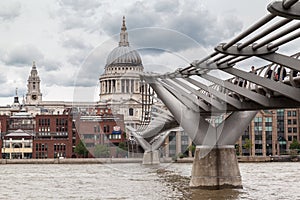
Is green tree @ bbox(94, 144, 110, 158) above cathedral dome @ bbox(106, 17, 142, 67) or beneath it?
beneath

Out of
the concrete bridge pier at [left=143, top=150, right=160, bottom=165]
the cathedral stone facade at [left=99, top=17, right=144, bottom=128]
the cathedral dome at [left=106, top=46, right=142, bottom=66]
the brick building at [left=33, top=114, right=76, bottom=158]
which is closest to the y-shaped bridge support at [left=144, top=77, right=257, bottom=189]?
the cathedral dome at [left=106, top=46, right=142, bottom=66]

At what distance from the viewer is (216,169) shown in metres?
30.7

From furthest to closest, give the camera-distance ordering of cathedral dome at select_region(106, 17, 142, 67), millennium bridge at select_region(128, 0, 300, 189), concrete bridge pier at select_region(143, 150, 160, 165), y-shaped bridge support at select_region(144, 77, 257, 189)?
concrete bridge pier at select_region(143, 150, 160, 165)
y-shaped bridge support at select_region(144, 77, 257, 189)
cathedral dome at select_region(106, 17, 142, 67)
millennium bridge at select_region(128, 0, 300, 189)

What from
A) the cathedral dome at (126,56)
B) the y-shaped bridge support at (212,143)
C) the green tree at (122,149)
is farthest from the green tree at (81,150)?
the y-shaped bridge support at (212,143)

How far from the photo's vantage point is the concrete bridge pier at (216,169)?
100 feet

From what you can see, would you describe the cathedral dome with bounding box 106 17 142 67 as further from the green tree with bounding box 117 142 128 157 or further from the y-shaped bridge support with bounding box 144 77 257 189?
the green tree with bounding box 117 142 128 157

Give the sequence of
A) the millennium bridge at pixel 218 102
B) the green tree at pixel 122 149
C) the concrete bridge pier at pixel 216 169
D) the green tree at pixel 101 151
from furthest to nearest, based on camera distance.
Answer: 1. the green tree at pixel 101 151
2. the green tree at pixel 122 149
3. the concrete bridge pier at pixel 216 169
4. the millennium bridge at pixel 218 102

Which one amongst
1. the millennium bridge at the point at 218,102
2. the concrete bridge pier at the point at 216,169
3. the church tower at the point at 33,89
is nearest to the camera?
the millennium bridge at the point at 218,102

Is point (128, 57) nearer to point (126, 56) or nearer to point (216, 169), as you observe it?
point (126, 56)

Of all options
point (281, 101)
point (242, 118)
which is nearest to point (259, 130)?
point (242, 118)

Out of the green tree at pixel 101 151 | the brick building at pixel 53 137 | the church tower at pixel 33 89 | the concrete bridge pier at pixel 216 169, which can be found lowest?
the concrete bridge pier at pixel 216 169

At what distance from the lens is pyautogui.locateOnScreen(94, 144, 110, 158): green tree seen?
89125mm

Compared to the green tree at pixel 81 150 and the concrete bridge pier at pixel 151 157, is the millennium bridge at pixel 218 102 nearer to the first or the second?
the concrete bridge pier at pixel 151 157

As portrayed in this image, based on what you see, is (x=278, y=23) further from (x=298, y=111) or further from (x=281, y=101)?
(x=298, y=111)
